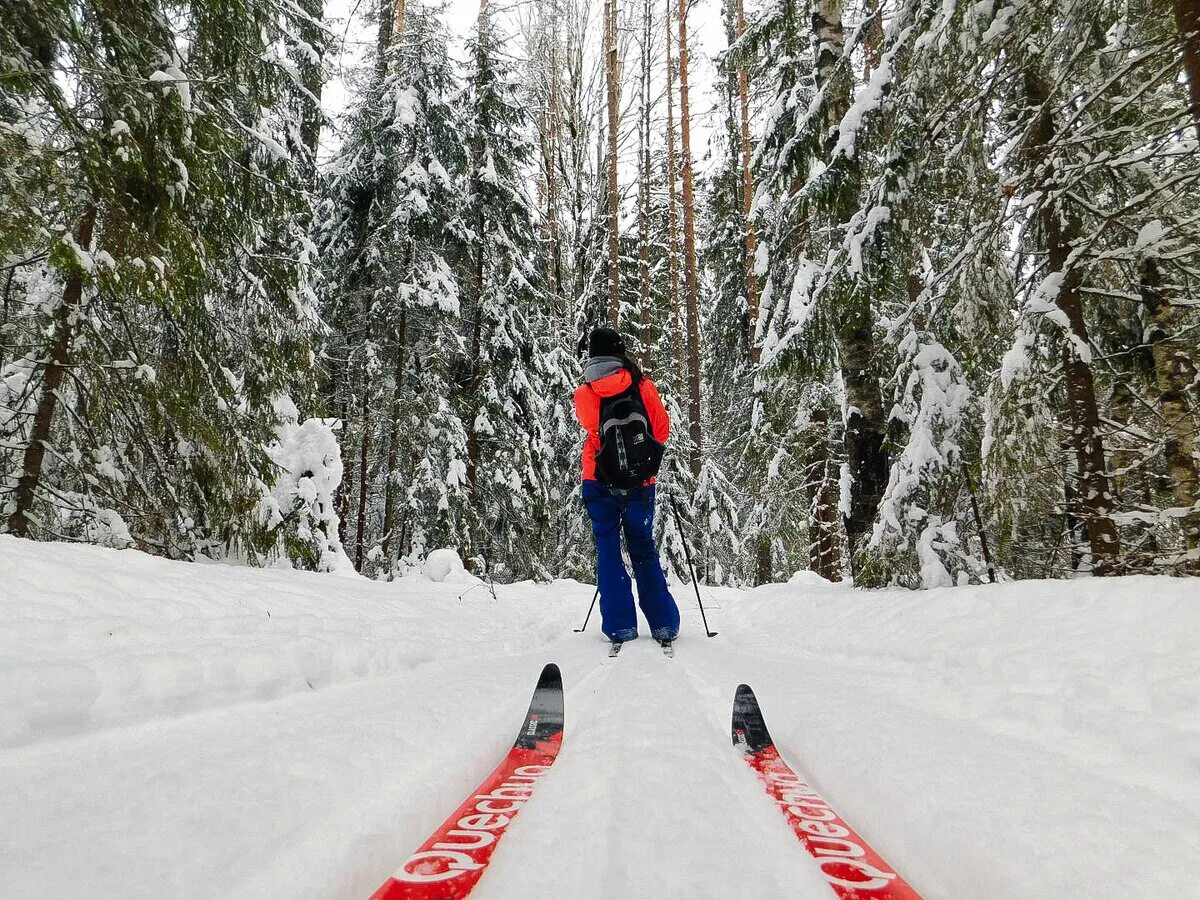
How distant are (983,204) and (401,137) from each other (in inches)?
418

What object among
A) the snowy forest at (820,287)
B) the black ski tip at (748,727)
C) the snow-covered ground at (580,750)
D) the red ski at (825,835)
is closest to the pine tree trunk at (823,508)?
the snowy forest at (820,287)

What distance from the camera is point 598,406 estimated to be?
4520 millimetres

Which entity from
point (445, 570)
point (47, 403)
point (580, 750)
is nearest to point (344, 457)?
point (445, 570)

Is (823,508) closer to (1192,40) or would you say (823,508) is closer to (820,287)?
(820,287)

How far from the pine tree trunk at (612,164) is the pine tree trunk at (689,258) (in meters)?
1.69

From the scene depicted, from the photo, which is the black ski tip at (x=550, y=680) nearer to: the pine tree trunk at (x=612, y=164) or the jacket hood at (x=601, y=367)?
the jacket hood at (x=601, y=367)

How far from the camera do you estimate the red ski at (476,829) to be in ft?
Answer: 3.07

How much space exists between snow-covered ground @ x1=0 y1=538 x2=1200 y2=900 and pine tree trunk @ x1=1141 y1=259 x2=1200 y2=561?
1.33m

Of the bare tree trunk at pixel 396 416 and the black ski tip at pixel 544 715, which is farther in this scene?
the bare tree trunk at pixel 396 416

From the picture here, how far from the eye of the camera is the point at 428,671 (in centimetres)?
286

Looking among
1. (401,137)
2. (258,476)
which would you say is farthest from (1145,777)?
(401,137)

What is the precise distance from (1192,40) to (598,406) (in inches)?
144

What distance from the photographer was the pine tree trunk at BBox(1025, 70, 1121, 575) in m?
3.41

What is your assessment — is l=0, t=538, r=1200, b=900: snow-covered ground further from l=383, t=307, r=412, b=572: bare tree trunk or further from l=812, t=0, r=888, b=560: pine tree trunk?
l=383, t=307, r=412, b=572: bare tree trunk
